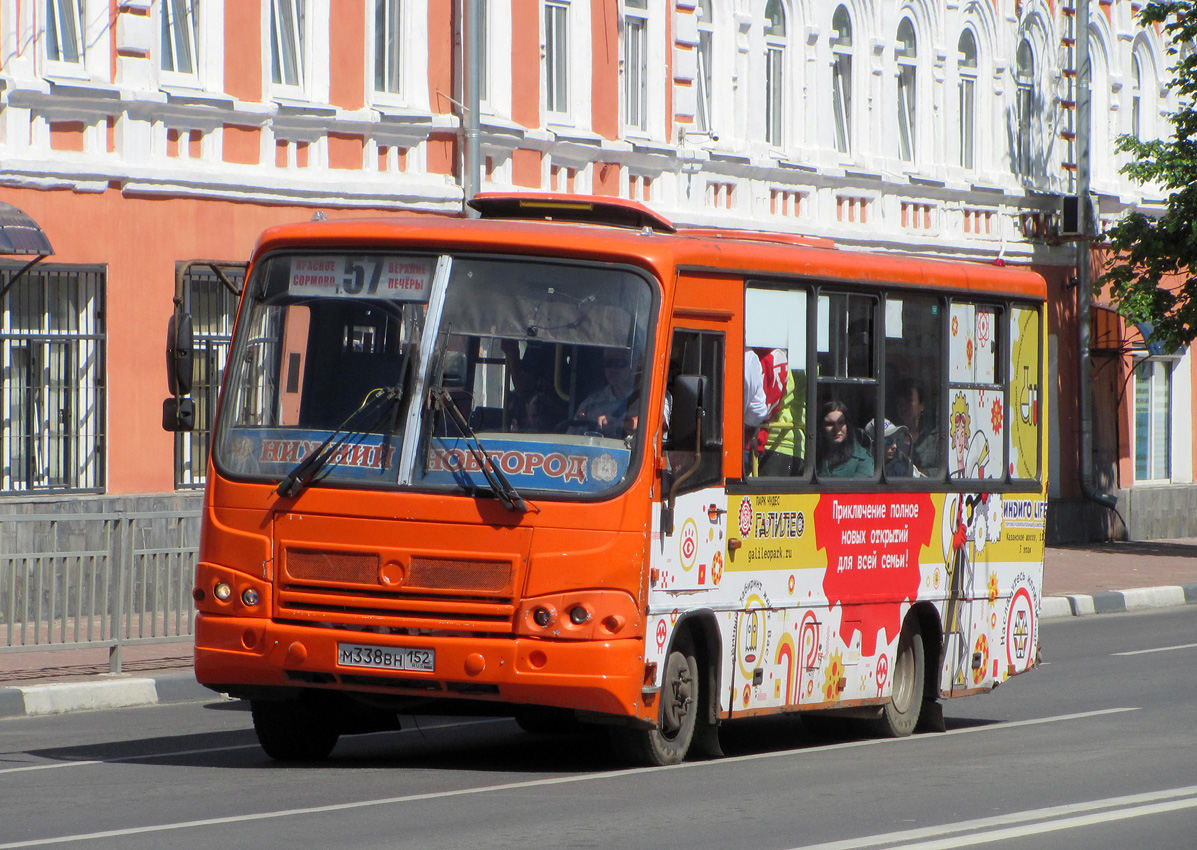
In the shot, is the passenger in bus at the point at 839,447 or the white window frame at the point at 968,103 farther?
the white window frame at the point at 968,103

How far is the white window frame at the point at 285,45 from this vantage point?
21156 mm

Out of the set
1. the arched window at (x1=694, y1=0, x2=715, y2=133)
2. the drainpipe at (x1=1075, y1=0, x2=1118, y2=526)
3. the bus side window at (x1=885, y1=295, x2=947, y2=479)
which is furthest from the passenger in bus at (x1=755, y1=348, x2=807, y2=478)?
the drainpipe at (x1=1075, y1=0, x2=1118, y2=526)

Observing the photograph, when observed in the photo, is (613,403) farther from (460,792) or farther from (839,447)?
(839,447)

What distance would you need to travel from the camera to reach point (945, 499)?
12.7 m

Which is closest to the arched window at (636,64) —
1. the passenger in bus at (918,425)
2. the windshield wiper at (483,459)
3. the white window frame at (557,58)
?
the white window frame at (557,58)

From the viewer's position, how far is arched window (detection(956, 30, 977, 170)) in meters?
33.5

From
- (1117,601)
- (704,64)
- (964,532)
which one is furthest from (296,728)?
(704,64)

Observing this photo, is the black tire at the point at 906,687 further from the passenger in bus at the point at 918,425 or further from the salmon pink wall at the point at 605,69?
the salmon pink wall at the point at 605,69

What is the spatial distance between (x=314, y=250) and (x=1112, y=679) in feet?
26.1

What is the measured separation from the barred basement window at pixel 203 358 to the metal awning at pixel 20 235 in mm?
2519

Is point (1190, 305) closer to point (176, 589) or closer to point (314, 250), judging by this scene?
point (176, 589)

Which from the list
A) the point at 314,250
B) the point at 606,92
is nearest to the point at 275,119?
the point at 606,92

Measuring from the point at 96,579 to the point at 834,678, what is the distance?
5.13m

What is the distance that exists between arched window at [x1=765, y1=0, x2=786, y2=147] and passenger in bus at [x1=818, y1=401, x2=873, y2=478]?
58.3 ft
